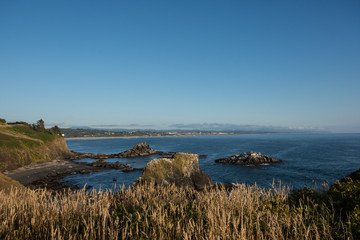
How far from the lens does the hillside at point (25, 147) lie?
128 feet

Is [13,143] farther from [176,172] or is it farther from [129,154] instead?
[129,154]

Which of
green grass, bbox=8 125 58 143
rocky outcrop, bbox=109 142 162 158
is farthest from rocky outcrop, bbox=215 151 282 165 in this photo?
green grass, bbox=8 125 58 143

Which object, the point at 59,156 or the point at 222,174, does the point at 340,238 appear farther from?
the point at 59,156

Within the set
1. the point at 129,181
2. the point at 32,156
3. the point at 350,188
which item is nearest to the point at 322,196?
the point at 350,188

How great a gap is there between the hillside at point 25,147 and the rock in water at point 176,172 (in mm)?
31745

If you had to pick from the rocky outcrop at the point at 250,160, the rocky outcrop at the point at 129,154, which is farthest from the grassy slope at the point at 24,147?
the rocky outcrop at the point at 250,160

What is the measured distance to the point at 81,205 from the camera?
910 cm

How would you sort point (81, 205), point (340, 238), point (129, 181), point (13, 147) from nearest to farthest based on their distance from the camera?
point (340, 238) < point (81, 205) < point (129, 181) < point (13, 147)

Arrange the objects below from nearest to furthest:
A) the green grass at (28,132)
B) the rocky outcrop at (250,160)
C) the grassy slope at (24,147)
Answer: the grassy slope at (24,147) < the green grass at (28,132) < the rocky outcrop at (250,160)

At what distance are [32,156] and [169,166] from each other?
39115 mm

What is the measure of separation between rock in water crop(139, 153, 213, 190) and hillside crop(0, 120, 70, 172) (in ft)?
104

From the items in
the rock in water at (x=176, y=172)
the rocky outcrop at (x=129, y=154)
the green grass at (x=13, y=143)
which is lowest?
the rocky outcrop at (x=129, y=154)

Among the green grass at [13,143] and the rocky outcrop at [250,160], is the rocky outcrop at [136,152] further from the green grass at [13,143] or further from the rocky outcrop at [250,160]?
the rocky outcrop at [250,160]

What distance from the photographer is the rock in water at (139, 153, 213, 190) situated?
25.1m
